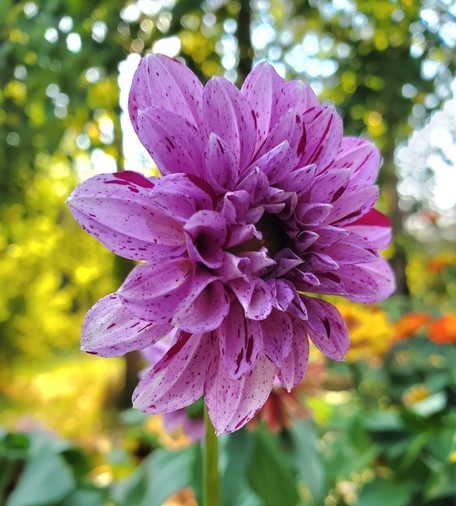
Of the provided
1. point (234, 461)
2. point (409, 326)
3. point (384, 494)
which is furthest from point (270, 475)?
point (409, 326)

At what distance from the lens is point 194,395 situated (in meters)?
0.19

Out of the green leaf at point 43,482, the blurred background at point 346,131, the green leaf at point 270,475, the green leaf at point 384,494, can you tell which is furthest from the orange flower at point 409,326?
the green leaf at point 43,482

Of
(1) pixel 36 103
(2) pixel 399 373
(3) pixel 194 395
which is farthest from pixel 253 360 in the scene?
(2) pixel 399 373

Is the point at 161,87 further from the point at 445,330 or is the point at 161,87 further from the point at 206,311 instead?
the point at 445,330

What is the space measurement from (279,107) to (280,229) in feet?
0.17

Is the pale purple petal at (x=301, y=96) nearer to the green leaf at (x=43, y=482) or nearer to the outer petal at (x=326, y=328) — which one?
the outer petal at (x=326, y=328)

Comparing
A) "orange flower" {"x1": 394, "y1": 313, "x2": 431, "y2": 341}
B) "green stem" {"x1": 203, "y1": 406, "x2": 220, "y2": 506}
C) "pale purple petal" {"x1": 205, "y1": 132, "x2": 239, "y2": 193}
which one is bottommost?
"orange flower" {"x1": 394, "y1": 313, "x2": 431, "y2": 341}

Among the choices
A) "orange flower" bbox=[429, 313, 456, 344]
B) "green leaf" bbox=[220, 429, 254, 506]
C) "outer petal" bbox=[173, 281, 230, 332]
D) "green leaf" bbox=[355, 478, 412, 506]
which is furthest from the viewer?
"orange flower" bbox=[429, 313, 456, 344]

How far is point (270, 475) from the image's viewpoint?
1.59 ft

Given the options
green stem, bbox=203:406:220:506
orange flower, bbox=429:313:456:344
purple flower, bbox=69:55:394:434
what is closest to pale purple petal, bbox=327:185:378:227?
purple flower, bbox=69:55:394:434

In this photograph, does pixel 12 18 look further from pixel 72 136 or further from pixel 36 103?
pixel 72 136

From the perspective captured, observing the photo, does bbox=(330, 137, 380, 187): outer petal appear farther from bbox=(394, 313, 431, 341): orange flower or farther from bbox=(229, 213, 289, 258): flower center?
bbox=(394, 313, 431, 341): orange flower

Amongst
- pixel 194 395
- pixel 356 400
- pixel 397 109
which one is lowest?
pixel 356 400

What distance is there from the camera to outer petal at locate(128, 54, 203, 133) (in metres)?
0.20
